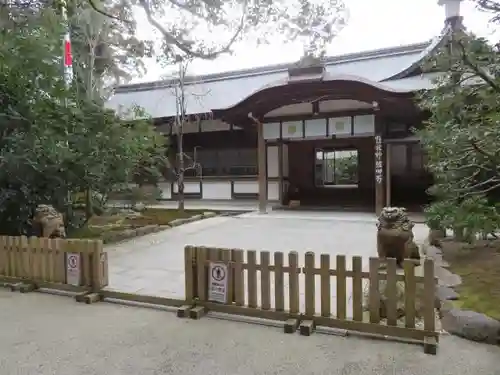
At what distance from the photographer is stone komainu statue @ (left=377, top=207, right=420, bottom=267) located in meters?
4.66

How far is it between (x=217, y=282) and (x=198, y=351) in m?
0.80

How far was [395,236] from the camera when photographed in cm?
465

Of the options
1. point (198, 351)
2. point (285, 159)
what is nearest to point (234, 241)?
point (198, 351)

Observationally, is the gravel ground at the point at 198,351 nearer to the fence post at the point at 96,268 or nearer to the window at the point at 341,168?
the fence post at the point at 96,268

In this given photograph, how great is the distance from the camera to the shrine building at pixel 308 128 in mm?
10773

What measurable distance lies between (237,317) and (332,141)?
11.4 meters

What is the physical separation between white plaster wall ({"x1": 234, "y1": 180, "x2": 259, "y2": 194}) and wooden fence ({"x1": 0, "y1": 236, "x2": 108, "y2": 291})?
1086cm

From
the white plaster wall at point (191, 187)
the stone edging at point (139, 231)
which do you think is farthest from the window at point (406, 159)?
the white plaster wall at point (191, 187)

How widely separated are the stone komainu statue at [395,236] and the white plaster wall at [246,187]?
10446mm

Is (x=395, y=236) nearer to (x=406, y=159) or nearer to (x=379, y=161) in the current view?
(x=379, y=161)

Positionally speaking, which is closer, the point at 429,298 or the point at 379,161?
the point at 429,298

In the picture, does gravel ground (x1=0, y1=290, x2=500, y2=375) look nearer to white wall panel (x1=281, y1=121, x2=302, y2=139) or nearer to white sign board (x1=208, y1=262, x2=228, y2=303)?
white sign board (x1=208, y1=262, x2=228, y2=303)

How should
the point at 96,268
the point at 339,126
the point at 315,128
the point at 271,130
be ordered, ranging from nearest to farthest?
1. the point at 96,268
2. the point at 339,126
3. the point at 315,128
4. the point at 271,130

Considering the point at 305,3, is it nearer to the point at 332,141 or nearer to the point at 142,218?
the point at 142,218
